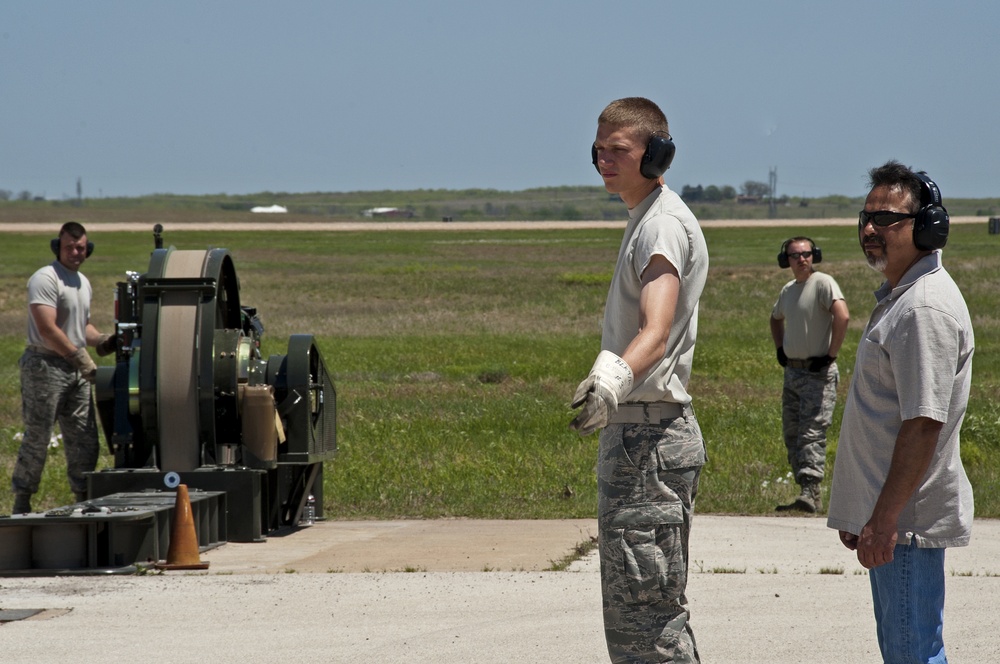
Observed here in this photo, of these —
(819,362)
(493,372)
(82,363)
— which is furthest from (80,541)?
(493,372)

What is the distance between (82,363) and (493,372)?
9815mm

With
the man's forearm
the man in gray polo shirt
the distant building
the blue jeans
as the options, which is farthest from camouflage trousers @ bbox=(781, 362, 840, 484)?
the distant building

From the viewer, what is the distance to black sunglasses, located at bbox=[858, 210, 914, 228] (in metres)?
3.86

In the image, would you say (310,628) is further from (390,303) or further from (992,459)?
(390,303)

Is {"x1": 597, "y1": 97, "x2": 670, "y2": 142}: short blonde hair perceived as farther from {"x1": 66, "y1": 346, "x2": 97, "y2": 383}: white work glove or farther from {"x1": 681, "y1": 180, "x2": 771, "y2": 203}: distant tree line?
{"x1": 681, "y1": 180, "x2": 771, "y2": 203}: distant tree line

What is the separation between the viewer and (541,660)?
5.38 meters

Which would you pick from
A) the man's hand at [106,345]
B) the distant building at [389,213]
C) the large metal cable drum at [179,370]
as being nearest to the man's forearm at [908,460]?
the large metal cable drum at [179,370]

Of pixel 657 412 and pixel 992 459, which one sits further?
pixel 992 459

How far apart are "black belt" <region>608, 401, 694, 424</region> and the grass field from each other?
5443 millimetres

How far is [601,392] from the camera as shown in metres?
3.65

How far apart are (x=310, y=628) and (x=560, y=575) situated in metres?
1.56

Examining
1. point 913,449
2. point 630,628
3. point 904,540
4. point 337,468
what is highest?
→ point 913,449

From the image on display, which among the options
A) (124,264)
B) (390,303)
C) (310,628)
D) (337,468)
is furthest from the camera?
(124,264)

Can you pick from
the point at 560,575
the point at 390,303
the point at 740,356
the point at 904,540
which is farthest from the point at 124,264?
the point at 904,540
